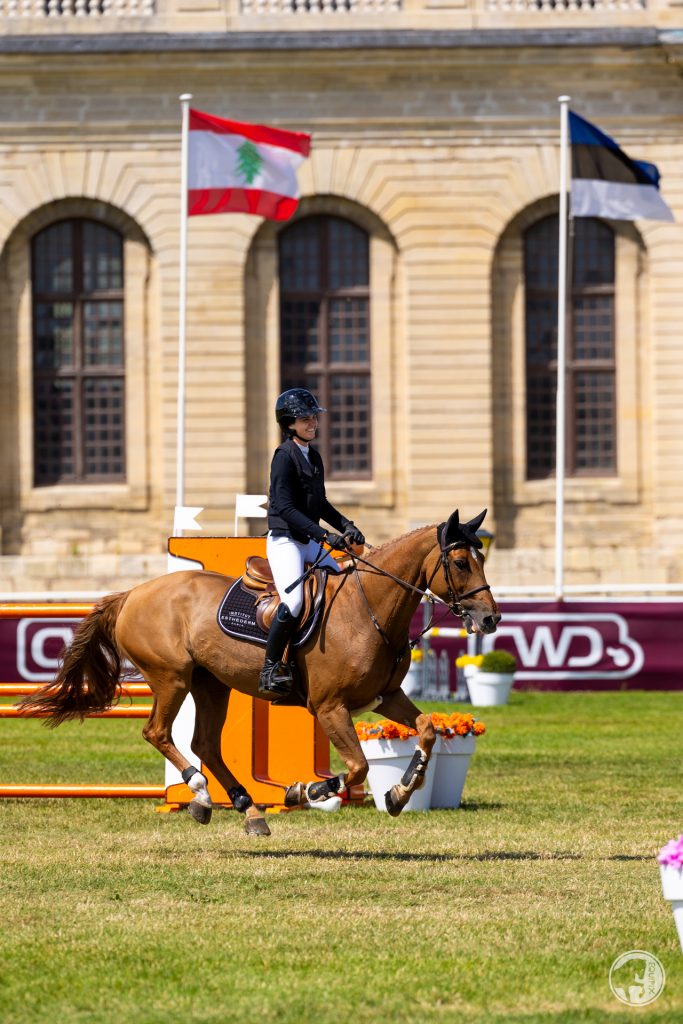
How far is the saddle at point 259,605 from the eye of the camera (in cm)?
1341

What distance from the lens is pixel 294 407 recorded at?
13.5 m

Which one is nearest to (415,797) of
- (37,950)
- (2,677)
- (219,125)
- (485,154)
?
(37,950)

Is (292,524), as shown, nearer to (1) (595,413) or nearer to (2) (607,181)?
(2) (607,181)

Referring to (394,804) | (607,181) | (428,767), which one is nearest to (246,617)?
(394,804)

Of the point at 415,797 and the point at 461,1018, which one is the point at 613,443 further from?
Result: the point at 461,1018

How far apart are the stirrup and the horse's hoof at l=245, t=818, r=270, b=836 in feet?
3.69

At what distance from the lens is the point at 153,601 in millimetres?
14258

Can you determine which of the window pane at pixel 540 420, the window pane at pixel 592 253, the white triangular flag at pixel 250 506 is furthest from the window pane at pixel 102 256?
the white triangular flag at pixel 250 506

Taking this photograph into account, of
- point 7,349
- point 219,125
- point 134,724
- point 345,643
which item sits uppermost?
point 219,125

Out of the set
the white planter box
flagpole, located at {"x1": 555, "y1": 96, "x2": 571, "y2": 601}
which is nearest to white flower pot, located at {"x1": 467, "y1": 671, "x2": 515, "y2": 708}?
flagpole, located at {"x1": 555, "y1": 96, "x2": 571, "y2": 601}

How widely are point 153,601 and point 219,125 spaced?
17880 millimetres

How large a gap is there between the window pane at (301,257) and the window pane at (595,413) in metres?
5.75

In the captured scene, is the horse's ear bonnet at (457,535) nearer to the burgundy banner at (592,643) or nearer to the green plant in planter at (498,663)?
the green plant in planter at (498,663)

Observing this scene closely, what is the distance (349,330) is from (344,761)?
29.3 metres
